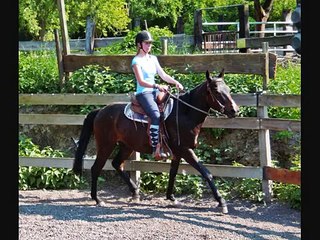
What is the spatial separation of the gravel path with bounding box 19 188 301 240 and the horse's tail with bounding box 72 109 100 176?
21.2 inches

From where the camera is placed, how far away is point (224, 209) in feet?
24.8

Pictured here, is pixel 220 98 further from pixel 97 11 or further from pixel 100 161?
pixel 97 11

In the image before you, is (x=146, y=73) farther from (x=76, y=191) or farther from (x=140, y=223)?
(x=76, y=191)

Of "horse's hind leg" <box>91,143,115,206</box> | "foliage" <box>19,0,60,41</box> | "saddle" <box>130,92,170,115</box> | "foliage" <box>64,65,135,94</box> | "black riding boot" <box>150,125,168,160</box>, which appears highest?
"foliage" <box>19,0,60,41</box>

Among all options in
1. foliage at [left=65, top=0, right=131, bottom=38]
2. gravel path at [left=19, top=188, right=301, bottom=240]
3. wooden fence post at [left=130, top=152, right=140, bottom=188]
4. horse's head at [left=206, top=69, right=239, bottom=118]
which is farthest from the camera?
foliage at [left=65, top=0, right=131, bottom=38]

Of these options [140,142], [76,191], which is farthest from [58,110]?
[140,142]

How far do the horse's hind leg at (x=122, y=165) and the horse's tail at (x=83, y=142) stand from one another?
519mm

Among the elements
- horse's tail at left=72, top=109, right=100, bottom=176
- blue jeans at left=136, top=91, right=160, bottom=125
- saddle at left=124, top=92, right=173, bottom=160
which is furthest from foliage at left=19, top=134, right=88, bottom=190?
blue jeans at left=136, top=91, right=160, bottom=125

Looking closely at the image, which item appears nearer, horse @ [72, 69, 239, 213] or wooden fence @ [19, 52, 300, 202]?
horse @ [72, 69, 239, 213]

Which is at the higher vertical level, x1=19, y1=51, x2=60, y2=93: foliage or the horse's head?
Answer: x1=19, y1=51, x2=60, y2=93: foliage

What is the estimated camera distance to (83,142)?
8.54 metres

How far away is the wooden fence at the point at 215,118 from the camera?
25.5 feet

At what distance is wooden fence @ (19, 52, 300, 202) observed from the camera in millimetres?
7773

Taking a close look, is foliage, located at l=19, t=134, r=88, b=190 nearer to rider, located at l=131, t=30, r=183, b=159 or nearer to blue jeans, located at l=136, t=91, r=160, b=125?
rider, located at l=131, t=30, r=183, b=159
